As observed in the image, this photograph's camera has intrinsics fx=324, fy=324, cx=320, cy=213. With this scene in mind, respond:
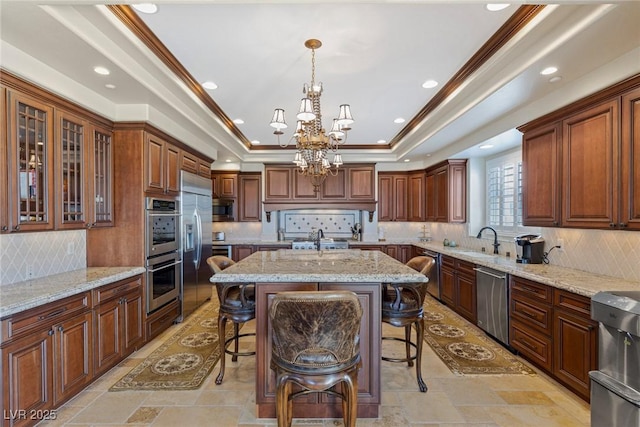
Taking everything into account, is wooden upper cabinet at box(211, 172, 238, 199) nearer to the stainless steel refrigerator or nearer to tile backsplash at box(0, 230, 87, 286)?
the stainless steel refrigerator

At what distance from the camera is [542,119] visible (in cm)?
322

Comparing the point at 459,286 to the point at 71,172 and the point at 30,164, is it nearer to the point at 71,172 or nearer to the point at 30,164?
the point at 71,172

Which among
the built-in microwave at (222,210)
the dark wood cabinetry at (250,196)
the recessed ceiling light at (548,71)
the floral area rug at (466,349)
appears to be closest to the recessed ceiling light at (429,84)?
the recessed ceiling light at (548,71)

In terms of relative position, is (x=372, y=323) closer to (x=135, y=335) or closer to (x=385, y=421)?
(x=385, y=421)

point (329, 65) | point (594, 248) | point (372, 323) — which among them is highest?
point (329, 65)

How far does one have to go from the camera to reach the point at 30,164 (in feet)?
8.14

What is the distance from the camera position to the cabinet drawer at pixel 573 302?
7.88 feet

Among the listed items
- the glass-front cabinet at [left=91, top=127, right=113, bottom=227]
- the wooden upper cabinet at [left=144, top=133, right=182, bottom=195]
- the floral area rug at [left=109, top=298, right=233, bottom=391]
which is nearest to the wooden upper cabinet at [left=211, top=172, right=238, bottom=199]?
the wooden upper cabinet at [left=144, top=133, right=182, bottom=195]

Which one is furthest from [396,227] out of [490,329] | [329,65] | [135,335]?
[135,335]

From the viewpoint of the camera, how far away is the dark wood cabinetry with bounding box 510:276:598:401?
7.99 feet

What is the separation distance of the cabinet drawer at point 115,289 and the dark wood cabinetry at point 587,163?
417 centimetres

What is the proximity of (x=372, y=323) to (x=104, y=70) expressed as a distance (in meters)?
2.92

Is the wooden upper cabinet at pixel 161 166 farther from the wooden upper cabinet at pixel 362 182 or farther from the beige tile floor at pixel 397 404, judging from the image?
the wooden upper cabinet at pixel 362 182

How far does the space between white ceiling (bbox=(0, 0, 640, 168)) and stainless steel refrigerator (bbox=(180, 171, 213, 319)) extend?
36.3 inches
